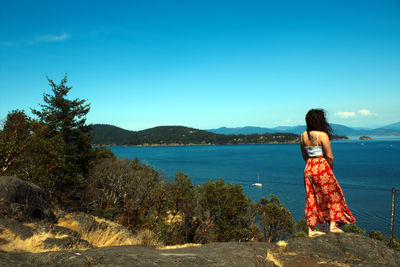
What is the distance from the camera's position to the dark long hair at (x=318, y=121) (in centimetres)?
498

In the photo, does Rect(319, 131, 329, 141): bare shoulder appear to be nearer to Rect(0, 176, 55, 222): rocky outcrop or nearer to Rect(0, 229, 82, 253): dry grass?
Rect(0, 229, 82, 253): dry grass

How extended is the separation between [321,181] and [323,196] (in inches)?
13.3

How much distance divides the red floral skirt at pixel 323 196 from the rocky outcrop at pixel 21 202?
28.5ft

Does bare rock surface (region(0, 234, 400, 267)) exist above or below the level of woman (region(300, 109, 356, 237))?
below

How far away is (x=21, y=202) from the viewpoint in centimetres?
877

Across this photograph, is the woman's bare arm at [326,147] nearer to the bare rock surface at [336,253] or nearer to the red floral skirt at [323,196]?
the red floral skirt at [323,196]

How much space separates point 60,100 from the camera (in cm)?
2672

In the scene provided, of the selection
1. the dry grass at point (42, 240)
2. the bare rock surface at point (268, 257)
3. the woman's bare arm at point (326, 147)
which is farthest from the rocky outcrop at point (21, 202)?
the woman's bare arm at point (326, 147)

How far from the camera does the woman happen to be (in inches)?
194

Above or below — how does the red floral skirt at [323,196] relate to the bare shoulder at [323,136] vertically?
below

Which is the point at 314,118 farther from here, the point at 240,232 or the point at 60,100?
the point at 60,100

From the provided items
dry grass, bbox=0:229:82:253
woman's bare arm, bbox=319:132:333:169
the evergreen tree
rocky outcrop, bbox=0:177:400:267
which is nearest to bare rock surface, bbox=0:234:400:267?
rocky outcrop, bbox=0:177:400:267

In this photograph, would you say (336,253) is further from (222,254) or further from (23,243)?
(23,243)

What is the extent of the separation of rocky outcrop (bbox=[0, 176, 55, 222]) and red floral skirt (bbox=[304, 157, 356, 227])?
8.69m
